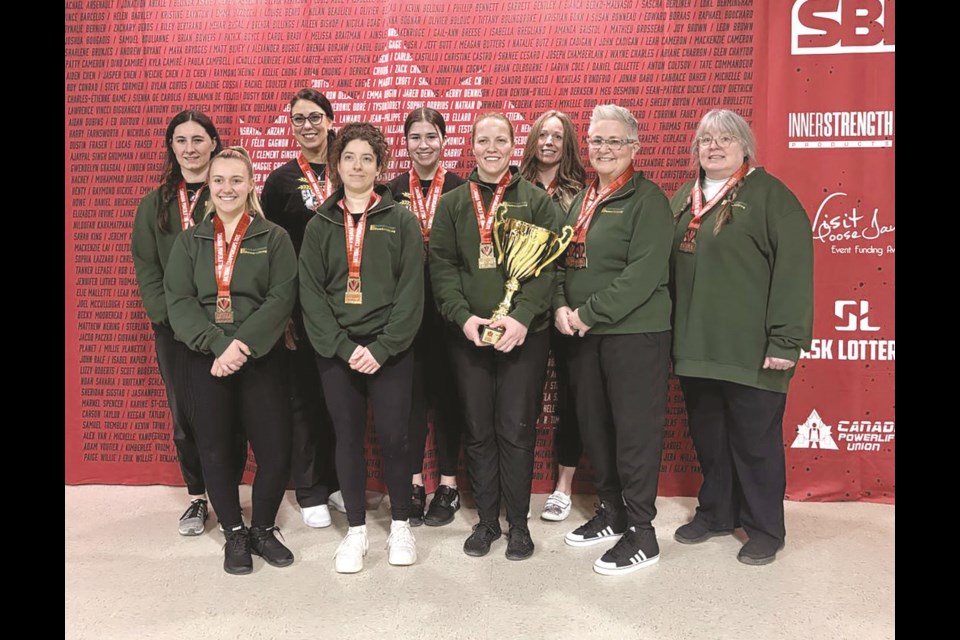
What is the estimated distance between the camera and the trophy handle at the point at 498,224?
3.08m

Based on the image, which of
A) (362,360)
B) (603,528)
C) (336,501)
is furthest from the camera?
(336,501)

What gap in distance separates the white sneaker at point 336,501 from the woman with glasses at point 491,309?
91cm

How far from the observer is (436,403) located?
3.72m

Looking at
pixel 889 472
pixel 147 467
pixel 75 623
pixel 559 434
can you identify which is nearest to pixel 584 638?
pixel 559 434

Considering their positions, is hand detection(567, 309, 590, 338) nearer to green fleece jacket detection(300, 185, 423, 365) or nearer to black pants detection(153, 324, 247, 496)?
green fleece jacket detection(300, 185, 423, 365)

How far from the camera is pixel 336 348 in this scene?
298 cm

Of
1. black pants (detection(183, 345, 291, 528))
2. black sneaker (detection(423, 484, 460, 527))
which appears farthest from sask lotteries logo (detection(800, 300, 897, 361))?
black pants (detection(183, 345, 291, 528))

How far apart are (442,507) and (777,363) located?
69.4 inches

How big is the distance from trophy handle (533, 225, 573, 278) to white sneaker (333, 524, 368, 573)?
1.39 metres

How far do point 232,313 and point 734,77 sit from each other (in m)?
2.89

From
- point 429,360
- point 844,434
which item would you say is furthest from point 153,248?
point 844,434

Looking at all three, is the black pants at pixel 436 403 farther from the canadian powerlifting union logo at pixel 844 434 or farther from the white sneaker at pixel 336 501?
the canadian powerlifting union logo at pixel 844 434

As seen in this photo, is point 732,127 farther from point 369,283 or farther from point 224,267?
point 224,267

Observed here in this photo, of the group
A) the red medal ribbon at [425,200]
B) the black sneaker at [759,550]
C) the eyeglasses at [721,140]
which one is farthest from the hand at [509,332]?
the black sneaker at [759,550]
